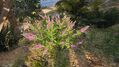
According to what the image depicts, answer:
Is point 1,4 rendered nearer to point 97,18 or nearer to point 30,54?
point 30,54

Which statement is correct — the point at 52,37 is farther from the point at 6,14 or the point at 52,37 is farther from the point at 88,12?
the point at 88,12

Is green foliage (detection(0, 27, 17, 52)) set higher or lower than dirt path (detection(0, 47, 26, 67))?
higher

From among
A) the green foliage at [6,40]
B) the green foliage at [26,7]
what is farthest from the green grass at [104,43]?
the green foliage at [26,7]

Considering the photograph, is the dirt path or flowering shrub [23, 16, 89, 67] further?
the dirt path

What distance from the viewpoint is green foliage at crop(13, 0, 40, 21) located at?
527 inches

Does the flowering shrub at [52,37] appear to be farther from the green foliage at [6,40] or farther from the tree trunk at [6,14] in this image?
the tree trunk at [6,14]

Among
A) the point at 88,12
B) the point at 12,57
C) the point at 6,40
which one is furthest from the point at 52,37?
the point at 88,12

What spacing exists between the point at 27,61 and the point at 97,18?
15.8 feet

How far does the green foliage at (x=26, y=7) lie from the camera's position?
43.9 ft

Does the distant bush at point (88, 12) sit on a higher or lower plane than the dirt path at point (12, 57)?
higher

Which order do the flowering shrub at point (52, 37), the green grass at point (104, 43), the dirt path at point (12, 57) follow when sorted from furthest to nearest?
1. the green grass at point (104, 43)
2. the dirt path at point (12, 57)
3. the flowering shrub at point (52, 37)

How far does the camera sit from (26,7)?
13.9 meters

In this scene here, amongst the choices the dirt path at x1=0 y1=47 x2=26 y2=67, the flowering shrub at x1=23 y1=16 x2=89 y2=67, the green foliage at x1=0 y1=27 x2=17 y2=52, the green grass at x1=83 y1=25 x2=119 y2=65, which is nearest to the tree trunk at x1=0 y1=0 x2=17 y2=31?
the green foliage at x1=0 y1=27 x2=17 y2=52

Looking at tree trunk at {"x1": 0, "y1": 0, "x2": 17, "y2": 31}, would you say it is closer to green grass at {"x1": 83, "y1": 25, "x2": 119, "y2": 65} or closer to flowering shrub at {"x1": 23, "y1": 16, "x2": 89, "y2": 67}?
green grass at {"x1": 83, "y1": 25, "x2": 119, "y2": 65}
